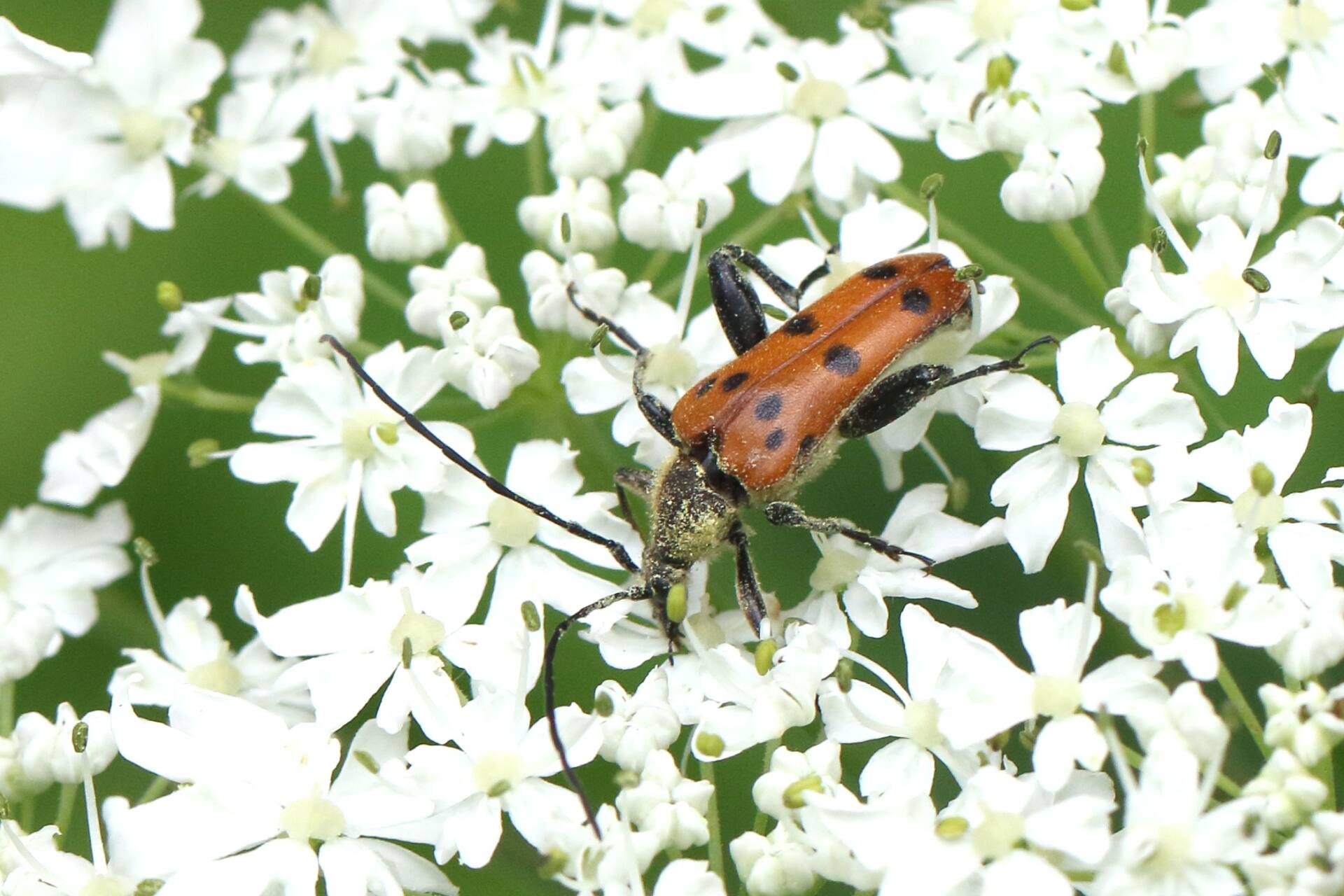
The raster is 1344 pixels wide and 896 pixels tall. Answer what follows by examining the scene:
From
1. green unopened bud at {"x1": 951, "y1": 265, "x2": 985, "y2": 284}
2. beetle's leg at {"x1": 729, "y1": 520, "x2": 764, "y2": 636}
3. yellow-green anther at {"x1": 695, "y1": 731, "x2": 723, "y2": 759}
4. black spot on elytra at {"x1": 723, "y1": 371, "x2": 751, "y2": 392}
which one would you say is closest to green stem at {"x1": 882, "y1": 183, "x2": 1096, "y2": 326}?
green unopened bud at {"x1": 951, "y1": 265, "x2": 985, "y2": 284}

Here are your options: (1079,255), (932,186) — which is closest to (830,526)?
(932,186)

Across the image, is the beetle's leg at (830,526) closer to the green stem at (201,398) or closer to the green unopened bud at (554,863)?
the green unopened bud at (554,863)

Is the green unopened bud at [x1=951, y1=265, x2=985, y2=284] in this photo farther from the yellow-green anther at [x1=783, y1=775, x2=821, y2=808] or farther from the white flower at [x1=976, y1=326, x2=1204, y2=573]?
the yellow-green anther at [x1=783, y1=775, x2=821, y2=808]

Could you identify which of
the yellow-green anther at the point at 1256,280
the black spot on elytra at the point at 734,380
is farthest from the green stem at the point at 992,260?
the black spot on elytra at the point at 734,380

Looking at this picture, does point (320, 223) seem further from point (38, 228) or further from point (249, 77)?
point (38, 228)

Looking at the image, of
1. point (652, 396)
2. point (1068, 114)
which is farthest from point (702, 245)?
point (1068, 114)

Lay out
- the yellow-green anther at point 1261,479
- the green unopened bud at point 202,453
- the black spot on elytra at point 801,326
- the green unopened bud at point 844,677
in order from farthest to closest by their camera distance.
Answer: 1. the green unopened bud at point 202,453
2. the black spot on elytra at point 801,326
3. the green unopened bud at point 844,677
4. the yellow-green anther at point 1261,479
